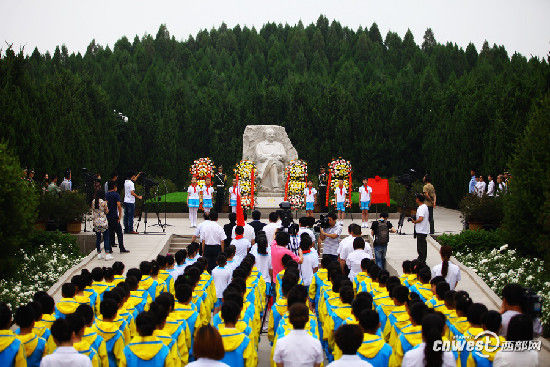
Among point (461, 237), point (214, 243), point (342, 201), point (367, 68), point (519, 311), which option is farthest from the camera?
point (367, 68)

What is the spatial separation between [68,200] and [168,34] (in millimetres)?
54507

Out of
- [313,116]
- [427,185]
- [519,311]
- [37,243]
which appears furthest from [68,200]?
[313,116]

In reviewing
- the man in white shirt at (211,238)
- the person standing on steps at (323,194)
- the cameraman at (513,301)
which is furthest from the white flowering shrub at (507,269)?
the person standing on steps at (323,194)

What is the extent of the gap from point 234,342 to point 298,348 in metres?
0.77

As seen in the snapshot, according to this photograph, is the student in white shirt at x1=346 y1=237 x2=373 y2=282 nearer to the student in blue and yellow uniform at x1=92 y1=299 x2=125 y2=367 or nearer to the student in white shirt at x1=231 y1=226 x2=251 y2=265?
the student in white shirt at x1=231 y1=226 x2=251 y2=265

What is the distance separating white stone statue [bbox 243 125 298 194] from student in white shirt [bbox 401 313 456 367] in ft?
74.4

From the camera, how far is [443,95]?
3622 cm

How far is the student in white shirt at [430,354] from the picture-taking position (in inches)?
229

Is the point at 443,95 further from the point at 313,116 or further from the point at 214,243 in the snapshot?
the point at 214,243

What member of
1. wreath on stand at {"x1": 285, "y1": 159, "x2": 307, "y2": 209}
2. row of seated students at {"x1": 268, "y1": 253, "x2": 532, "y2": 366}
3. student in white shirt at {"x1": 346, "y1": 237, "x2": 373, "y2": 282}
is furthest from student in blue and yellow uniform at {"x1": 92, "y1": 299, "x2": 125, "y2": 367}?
wreath on stand at {"x1": 285, "y1": 159, "x2": 307, "y2": 209}

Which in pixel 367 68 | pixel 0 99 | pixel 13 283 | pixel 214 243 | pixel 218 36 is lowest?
pixel 13 283

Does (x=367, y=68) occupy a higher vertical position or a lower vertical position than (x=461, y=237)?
higher

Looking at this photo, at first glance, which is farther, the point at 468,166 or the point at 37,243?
the point at 468,166

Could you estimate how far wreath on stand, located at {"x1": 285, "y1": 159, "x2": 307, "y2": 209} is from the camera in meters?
25.4
